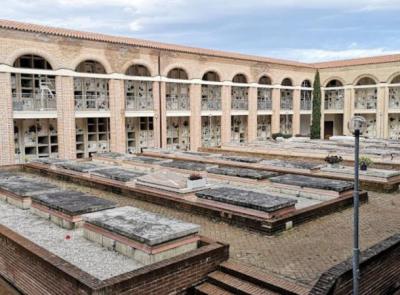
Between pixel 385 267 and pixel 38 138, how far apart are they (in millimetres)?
22331

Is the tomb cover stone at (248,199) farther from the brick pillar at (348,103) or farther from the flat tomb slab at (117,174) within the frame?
the brick pillar at (348,103)

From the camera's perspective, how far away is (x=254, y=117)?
3612 centimetres

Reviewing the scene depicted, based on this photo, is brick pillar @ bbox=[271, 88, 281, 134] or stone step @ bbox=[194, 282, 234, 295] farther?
brick pillar @ bbox=[271, 88, 281, 134]

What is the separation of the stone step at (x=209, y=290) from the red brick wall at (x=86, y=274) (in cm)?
15

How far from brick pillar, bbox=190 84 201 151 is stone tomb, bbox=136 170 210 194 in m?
17.2

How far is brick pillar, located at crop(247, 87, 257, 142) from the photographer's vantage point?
3572 centimetres

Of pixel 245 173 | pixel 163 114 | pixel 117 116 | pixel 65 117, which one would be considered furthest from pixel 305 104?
pixel 245 173

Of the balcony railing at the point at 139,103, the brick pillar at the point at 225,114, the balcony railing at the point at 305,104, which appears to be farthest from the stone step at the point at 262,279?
the balcony railing at the point at 305,104

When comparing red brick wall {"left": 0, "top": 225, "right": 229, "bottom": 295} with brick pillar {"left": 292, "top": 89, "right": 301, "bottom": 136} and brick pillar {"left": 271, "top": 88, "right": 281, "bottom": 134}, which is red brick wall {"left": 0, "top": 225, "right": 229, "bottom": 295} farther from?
brick pillar {"left": 292, "top": 89, "right": 301, "bottom": 136}

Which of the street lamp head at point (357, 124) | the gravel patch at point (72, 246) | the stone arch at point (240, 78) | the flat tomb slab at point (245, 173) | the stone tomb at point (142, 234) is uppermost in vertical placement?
the stone arch at point (240, 78)

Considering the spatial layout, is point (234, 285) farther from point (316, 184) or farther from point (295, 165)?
point (295, 165)

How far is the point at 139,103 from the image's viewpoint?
94.5 ft

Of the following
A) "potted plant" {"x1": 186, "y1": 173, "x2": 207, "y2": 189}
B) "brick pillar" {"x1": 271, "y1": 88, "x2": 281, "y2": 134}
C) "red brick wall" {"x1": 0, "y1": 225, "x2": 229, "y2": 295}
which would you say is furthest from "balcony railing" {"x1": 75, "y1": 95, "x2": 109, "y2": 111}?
"red brick wall" {"x1": 0, "y1": 225, "x2": 229, "y2": 295}

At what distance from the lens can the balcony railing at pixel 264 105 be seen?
37.2 metres
